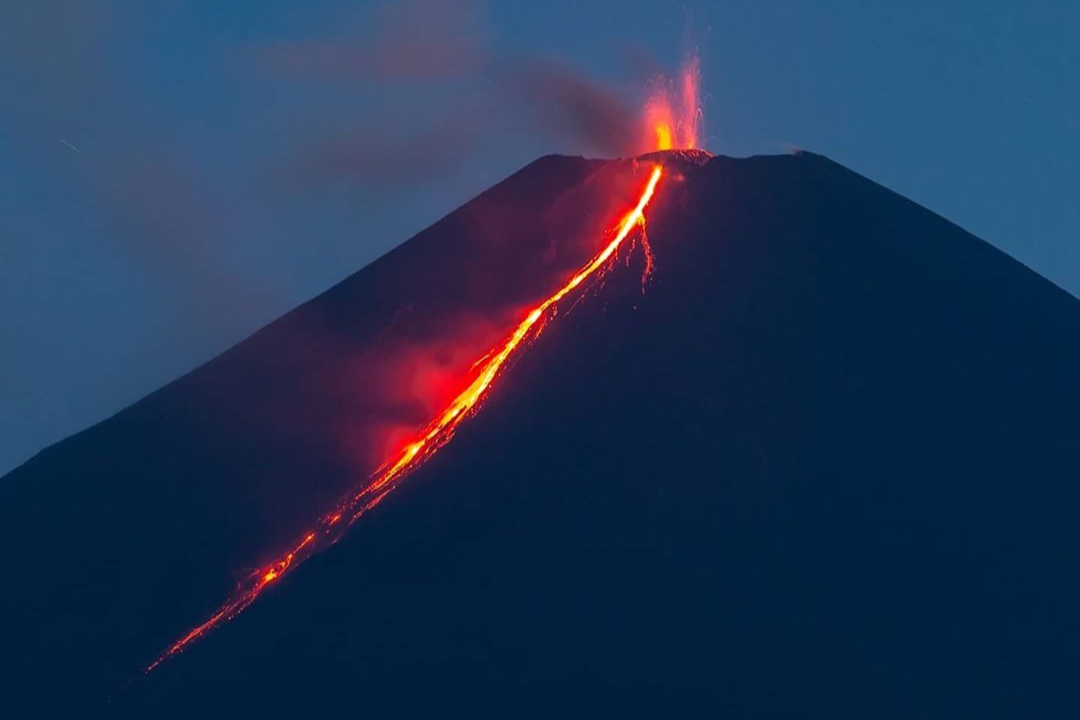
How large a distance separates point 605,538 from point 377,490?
397 centimetres

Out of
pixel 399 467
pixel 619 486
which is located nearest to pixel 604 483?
pixel 619 486

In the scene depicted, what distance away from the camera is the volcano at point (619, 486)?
80.1ft

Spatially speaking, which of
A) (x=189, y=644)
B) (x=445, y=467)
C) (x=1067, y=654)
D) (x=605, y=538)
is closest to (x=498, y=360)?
(x=445, y=467)

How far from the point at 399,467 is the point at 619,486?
12.1 feet

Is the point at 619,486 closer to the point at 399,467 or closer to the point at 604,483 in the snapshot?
the point at 604,483

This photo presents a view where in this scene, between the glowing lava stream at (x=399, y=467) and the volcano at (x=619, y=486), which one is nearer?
the volcano at (x=619, y=486)

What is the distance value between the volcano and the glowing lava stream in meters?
0.39

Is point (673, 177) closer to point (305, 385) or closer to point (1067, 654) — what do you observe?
point (305, 385)

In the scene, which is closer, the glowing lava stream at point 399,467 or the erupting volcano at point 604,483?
the erupting volcano at point 604,483

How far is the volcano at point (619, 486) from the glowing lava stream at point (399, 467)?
39 cm

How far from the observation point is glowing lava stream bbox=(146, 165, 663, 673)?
2680 centimetres

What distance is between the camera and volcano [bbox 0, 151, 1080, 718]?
24.4 m

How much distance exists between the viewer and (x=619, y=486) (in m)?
27.5

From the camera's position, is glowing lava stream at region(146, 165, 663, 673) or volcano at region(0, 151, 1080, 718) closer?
volcano at region(0, 151, 1080, 718)
